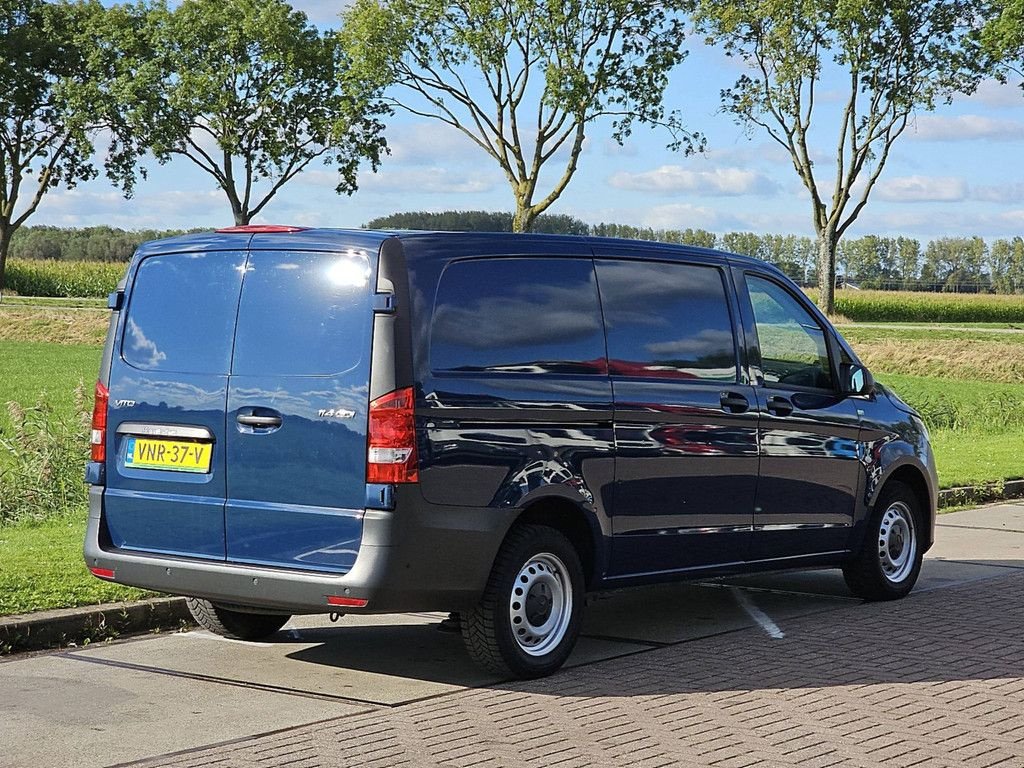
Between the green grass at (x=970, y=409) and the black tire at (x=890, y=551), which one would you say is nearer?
the black tire at (x=890, y=551)

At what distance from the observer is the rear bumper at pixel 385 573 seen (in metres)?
6.45

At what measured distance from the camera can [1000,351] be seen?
125ft

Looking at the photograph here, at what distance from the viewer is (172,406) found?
277 inches

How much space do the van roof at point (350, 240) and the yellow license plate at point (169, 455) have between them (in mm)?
905

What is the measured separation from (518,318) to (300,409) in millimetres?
1127

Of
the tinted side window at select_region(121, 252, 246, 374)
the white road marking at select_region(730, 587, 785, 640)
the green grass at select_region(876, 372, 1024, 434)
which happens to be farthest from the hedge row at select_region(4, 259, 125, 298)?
the tinted side window at select_region(121, 252, 246, 374)

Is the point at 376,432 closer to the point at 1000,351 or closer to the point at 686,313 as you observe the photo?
the point at 686,313

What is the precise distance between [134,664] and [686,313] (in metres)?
3.27

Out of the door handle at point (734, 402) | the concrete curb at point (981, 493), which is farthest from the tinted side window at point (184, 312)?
the concrete curb at point (981, 493)

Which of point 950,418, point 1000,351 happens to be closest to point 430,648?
point 950,418

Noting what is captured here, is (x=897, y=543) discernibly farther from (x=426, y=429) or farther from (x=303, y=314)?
(x=303, y=314)

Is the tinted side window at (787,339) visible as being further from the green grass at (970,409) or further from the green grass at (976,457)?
the green grass at (970,409)

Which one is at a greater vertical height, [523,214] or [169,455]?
[523,214]

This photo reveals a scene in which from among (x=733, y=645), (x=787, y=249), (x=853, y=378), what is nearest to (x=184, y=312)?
(x=733, y=645)
